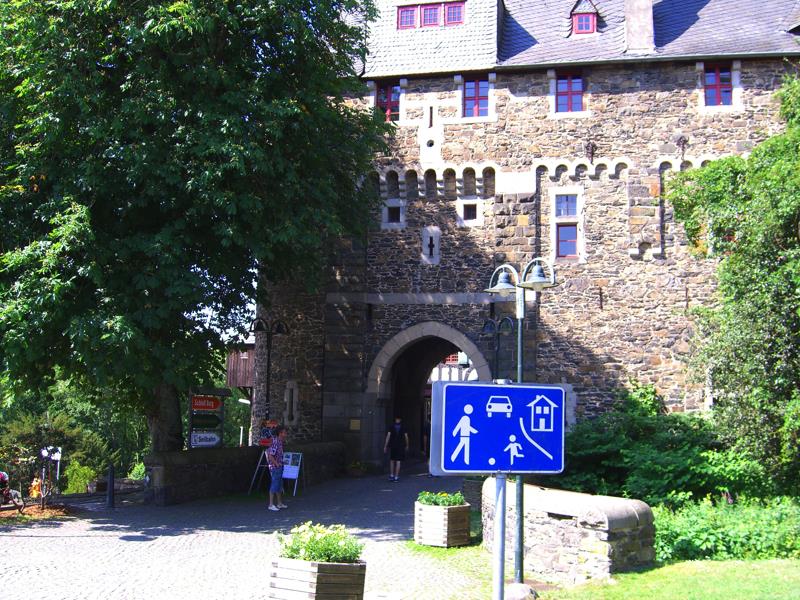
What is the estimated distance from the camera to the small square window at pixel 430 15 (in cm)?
2173

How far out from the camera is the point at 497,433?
448cm

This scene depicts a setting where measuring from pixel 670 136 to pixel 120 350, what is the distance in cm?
1396

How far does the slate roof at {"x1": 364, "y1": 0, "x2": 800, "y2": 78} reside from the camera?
20000 mm

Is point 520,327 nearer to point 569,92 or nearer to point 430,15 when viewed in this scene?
point 569,92

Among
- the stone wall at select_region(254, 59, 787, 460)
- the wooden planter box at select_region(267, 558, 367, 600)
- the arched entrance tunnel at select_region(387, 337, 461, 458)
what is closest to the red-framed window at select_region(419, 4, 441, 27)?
the stone wall at select_region(254, 59, 787, 460)

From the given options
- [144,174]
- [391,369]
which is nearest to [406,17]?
[391,369]

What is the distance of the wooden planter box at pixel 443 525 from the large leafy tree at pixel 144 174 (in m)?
5.22

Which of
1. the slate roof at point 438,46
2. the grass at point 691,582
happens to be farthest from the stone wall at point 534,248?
the grass at point 691,582

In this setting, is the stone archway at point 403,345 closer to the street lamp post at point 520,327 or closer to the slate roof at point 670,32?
the slate roof at point 670,32

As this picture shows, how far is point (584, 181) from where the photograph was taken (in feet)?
66.8

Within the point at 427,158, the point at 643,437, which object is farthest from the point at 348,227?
the point at 643,437

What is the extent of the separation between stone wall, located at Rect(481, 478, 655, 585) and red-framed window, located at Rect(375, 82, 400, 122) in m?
14.2

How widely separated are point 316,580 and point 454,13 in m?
18.1

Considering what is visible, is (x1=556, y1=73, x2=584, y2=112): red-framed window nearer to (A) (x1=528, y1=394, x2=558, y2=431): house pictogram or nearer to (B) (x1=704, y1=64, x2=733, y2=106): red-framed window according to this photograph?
(B) (x1=704, y1=64, x2=733, y2=106): red-framed window
